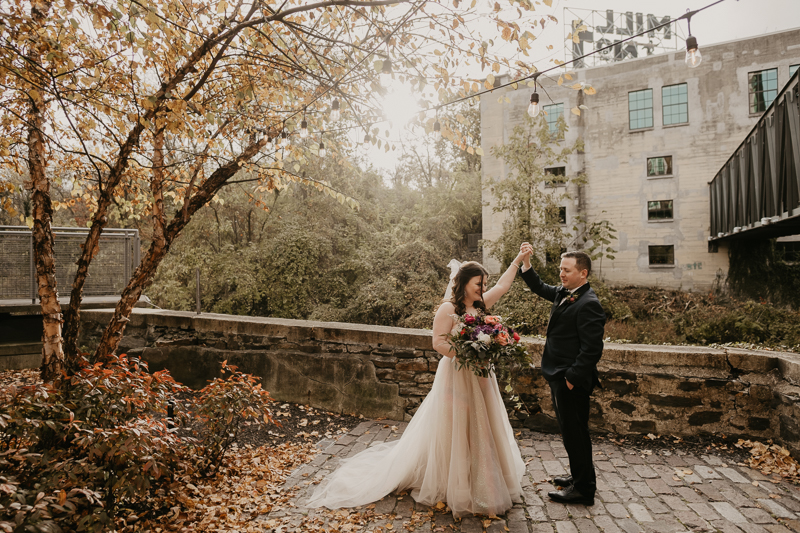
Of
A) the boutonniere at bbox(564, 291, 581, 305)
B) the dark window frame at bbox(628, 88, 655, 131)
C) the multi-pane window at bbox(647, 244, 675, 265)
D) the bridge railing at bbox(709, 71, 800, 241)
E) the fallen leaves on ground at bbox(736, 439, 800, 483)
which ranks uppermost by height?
the dark window frame at bbox(628, 88, 655, 131)

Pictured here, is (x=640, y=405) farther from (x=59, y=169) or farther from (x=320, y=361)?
(x=59, y=169)

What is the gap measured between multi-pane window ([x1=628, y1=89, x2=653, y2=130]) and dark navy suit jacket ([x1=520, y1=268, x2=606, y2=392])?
18924mm

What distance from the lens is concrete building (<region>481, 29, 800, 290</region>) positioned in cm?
1747

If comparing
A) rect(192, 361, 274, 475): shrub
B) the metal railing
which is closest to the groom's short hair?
rect(192, 361, 274, 475): shrub

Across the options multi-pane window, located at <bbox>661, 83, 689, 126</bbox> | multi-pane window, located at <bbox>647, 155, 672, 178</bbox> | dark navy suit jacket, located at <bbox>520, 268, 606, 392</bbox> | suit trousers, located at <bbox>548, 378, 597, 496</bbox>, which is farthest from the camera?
multi-pane window, located at <bbox>647, 155, 672, 178</bbox>

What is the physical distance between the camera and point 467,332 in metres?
3.22

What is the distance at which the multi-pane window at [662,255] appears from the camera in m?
18.4

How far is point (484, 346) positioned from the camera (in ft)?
10.1

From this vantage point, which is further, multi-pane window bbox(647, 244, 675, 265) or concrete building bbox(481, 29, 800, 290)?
multi-pane window bbox(647, 244, 675, 265)

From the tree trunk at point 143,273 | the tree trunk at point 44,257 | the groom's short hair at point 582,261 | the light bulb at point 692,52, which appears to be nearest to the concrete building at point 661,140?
the light bulb at point 692,52

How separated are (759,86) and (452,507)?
21.8m

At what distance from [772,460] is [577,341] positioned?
6.99ft

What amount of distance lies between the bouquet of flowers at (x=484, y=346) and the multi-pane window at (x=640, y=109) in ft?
63.5

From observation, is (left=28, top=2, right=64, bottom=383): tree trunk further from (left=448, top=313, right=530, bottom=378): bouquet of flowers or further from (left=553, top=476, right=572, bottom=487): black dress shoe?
(left=553, top=476, right=572, bottom=487): black dress shoe
